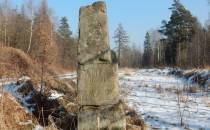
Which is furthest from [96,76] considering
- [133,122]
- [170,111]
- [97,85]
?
[170,111]

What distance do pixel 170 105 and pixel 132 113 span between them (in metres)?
2.77

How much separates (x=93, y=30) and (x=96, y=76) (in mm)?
683

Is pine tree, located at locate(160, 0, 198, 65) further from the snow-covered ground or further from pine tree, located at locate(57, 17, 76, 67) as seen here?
the snow-covered ground

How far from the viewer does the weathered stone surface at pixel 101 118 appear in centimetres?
543

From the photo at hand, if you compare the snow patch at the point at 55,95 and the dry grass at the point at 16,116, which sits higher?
the snow patch at the point at 55,95

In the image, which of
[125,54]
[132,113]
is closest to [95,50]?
[132,113]

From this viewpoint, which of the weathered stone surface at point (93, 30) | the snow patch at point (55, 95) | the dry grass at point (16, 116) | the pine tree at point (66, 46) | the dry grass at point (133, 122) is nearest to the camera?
the weathered stone surface at point (93, 30)

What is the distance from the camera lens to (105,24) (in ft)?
18.8

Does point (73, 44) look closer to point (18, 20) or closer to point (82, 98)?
point (18, 20)

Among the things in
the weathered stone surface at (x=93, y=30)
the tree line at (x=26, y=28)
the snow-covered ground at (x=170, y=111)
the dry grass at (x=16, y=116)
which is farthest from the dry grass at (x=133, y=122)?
the tree line at (x=26, y=28)

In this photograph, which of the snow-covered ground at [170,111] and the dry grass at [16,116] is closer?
the dry grass at [16,116]

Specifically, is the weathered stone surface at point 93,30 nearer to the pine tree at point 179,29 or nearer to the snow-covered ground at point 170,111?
the snow-covered ground at point 170,111

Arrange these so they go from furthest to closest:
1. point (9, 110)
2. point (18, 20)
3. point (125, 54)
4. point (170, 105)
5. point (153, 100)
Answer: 1. point (125, 54)
2. point (18, 20)
3. point (153, 100)
4. point (170, 105)
5. point (9, 110)

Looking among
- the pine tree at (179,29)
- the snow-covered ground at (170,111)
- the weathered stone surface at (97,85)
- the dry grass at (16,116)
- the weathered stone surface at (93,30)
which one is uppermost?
the pine tree at (179,29)
